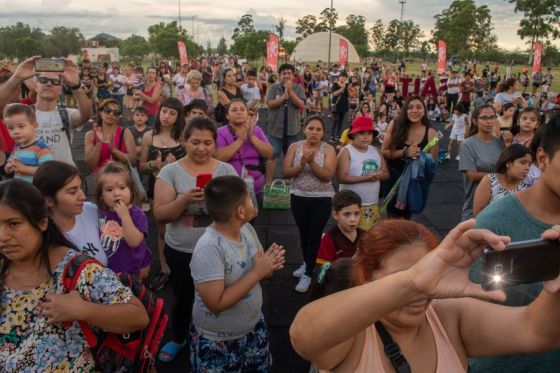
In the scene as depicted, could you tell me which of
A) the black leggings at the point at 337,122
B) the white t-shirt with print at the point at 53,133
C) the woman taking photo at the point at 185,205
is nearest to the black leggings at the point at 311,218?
the woman taking photo at the point at 185,205

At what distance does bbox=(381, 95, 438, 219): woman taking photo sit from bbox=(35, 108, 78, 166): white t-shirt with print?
3.50 metres

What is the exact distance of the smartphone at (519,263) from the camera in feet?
3.42

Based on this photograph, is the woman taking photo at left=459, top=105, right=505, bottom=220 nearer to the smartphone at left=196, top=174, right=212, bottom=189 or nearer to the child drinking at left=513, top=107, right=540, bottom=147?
the child drinking at left=513, top=107, right=540, bottom=147

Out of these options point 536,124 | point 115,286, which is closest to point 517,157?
point 536,124

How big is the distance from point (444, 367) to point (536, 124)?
17.2 ft

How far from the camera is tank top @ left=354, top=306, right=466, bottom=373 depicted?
1.30m

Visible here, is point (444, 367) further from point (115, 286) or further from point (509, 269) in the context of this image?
point (115, 286)

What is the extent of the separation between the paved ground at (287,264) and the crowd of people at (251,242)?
19 centimetres

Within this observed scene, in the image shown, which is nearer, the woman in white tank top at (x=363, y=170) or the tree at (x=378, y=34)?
the woman in white tank top at (x=363, y=170)

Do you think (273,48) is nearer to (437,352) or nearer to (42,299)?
(42,299)

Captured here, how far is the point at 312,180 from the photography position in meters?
4.14

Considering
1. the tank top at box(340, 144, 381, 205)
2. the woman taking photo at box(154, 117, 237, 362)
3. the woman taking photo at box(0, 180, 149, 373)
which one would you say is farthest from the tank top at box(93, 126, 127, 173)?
the woman taking photo at box(0, 180, 149, 373)

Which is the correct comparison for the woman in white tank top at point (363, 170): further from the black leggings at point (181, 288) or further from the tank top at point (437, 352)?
the tank top at point (437, 352)

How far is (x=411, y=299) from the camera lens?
1.07 meters
